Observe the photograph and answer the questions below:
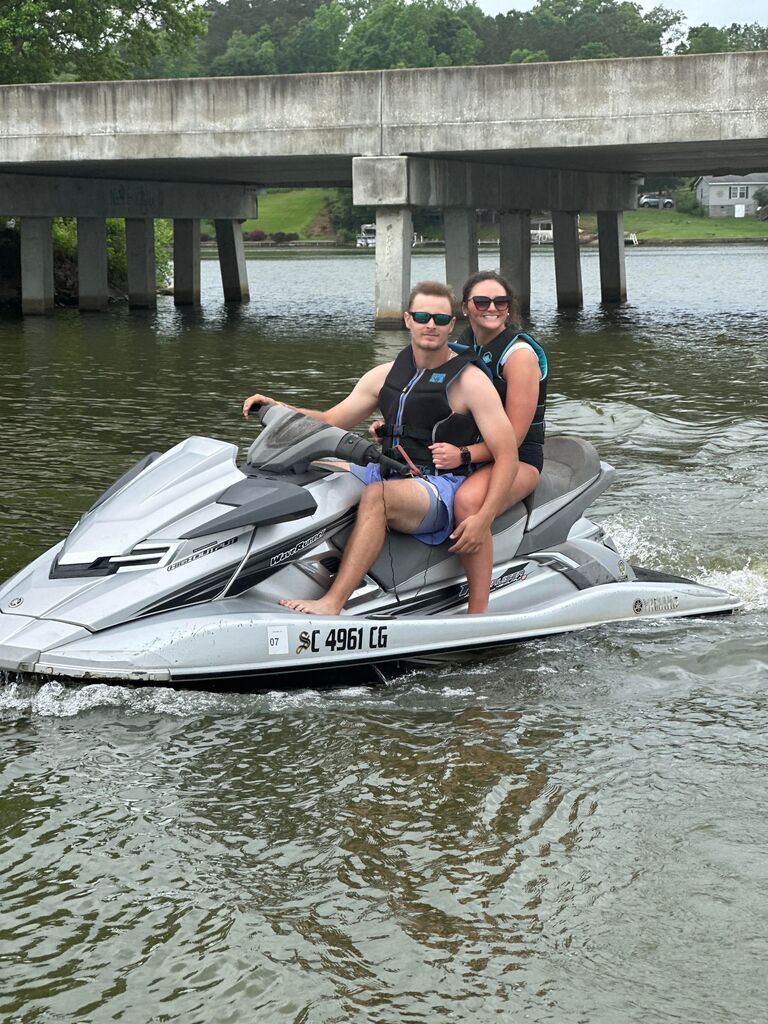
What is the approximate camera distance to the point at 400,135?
24.7 metres

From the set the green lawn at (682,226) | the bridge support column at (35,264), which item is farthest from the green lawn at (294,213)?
the bridge support column at (35,264)

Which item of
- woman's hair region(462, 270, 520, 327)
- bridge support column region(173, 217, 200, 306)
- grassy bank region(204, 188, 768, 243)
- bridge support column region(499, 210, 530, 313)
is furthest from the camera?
grassy bank region(204, 188, 768, 243)

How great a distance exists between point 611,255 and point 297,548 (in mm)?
31645

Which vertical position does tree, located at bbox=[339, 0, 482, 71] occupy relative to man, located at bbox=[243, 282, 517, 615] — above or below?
above

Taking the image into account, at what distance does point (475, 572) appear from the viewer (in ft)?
20.4

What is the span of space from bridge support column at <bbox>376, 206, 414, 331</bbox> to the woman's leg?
19745 millimetres

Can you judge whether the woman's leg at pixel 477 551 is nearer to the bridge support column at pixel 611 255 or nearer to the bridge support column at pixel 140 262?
the bridge support column at pixel 140 262

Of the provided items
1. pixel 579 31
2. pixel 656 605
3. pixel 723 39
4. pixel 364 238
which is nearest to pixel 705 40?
pixel 723 39

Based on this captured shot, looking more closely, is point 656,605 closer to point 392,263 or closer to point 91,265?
point 392,263

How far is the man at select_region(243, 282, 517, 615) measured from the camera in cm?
588

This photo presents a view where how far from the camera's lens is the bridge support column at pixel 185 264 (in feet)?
119

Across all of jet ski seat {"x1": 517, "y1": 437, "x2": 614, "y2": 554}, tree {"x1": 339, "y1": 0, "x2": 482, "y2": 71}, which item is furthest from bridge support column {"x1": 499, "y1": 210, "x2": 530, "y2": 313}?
tree {"x1": 339, "y1": 0, "x2": 482, "y2": 71}

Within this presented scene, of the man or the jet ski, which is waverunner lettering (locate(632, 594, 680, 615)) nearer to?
the jet ski

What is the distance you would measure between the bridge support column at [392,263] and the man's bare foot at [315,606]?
20.2 metres
